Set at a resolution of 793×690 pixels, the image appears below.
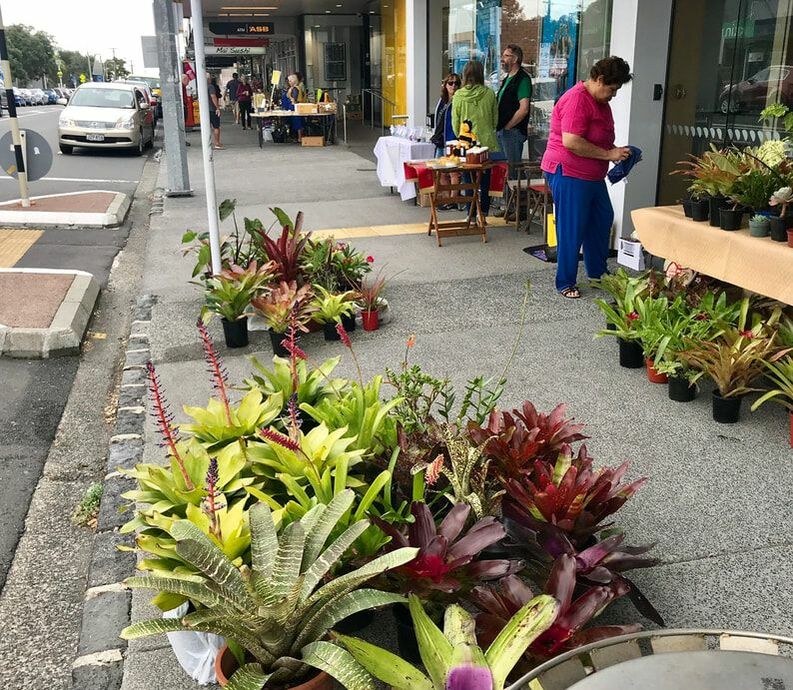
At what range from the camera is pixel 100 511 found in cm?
373

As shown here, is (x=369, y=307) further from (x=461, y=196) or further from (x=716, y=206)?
(x=461, y=196)

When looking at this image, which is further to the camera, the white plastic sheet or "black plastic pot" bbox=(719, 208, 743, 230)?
"black plastic pot" bbox=(719, 208, 743, 230)

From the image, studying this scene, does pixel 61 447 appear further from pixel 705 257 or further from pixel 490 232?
pixel 490 232

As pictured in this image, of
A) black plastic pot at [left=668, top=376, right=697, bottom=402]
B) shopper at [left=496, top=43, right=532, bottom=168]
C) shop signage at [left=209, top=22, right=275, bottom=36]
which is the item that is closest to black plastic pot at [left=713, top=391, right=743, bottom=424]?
black plastic pot at [left=668, top=376, right=697, bottom=402]

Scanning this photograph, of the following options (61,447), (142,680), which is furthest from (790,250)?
(61,447)

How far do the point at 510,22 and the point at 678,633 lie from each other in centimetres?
1198

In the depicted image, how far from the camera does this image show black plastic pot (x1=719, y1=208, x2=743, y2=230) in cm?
481

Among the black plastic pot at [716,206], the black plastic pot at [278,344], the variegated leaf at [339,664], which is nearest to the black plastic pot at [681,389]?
the black plastic pot at [716,206]

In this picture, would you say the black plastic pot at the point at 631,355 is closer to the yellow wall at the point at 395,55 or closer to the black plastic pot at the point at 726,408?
the black plastic pot at the point at 726,408

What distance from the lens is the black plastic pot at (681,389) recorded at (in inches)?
179

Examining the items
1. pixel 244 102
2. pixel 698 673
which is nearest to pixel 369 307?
pixel 698 673

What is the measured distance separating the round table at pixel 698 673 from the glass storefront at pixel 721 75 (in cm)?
705

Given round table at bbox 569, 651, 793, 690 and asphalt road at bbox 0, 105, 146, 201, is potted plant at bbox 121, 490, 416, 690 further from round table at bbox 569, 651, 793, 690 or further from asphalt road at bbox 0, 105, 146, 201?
asphalt road at bbox 0, 105, 146, 201

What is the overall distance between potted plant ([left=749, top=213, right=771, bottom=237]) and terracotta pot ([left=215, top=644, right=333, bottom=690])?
143 inches
